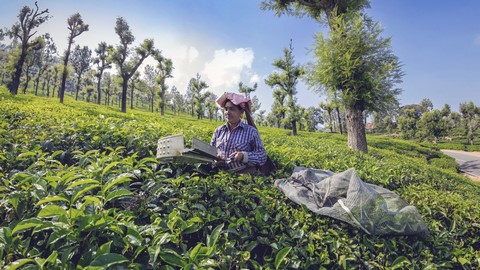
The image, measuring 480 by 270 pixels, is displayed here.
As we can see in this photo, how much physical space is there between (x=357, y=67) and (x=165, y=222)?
32.5 ft

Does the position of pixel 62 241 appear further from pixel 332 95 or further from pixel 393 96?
pixel 393 96

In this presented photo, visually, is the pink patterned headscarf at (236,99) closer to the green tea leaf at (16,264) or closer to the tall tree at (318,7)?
the green tea leaf at (16,264)

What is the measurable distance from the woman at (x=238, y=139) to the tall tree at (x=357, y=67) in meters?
7.07

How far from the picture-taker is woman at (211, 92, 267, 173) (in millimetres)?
3689

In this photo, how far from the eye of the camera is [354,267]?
2.17 m

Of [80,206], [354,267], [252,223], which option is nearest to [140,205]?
[80,206]

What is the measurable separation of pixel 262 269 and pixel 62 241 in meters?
1.35

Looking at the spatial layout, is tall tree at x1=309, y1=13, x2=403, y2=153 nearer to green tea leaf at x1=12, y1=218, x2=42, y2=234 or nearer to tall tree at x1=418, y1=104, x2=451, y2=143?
green tea leaf at x1=12, y1=218, x2=42, y2=234

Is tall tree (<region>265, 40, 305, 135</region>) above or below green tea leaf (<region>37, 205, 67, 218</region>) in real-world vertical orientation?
above

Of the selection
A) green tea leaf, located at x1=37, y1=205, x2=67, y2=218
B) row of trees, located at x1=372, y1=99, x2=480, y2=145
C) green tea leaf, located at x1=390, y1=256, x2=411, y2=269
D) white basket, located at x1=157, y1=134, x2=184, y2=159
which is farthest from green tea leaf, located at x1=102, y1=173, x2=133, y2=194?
row of trees, located at x1=372, y1=99, x2=480, y2=145

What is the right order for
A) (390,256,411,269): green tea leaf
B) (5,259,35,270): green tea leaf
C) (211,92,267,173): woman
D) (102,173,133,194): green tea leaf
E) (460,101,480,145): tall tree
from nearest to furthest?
1. (5,259,35,270): green tea leaf
2. (102,173,133,194): green tea leaf
3. (390,256,411,269): green tea leaf
4. (211,92,267,173): woman
5. (460,101,480,145): tall tree

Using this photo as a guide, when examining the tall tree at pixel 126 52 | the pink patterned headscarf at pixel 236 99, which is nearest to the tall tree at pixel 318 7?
the pink patterned headscarf at pixel 236 99

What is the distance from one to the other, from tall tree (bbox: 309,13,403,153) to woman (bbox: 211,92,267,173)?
23.2 ft

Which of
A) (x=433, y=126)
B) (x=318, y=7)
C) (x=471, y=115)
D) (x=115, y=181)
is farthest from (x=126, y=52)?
(x=471, y=115)
